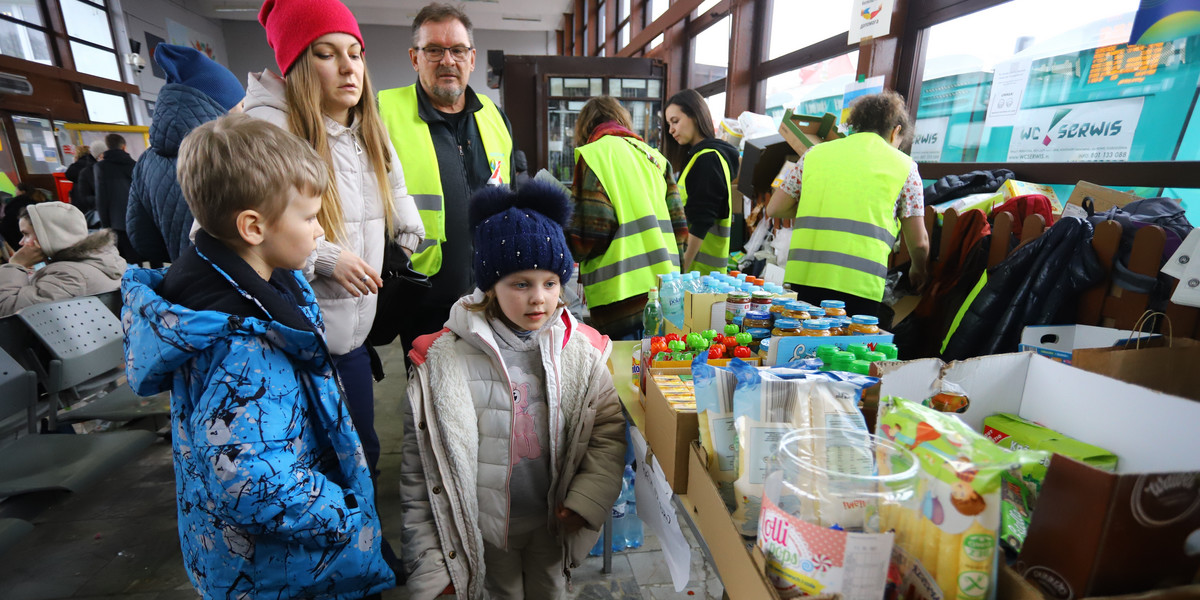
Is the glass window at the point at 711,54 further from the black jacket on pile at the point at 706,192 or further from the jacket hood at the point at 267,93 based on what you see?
the jacket hood at the point at 267,93

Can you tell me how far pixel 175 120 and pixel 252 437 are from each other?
1.42m

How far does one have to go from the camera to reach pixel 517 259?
1.36m

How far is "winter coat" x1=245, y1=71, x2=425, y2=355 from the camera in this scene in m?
1.50

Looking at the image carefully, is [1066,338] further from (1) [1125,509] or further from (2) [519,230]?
(2) [519,230]

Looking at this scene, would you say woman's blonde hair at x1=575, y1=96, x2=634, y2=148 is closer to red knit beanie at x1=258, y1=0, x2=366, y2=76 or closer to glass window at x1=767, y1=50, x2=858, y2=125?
red knit beanie at x1=258, y1=0, x2=366, y2=76

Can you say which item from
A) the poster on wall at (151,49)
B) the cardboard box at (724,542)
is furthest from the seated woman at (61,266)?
the poster on wall at (151,49)

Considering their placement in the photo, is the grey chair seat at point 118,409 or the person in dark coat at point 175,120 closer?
the person in dark coat at point 175,120

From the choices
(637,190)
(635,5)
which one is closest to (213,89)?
(637,190)

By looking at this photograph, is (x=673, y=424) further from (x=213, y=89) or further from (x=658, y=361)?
(x=213, y=89)

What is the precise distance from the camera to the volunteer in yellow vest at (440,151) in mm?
1986

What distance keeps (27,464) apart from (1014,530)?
2.89 m

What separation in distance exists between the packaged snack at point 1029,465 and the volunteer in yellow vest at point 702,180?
196 centimetres

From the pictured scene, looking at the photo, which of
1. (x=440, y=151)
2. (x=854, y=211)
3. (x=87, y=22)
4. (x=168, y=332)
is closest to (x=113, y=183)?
(x=440, y=151)

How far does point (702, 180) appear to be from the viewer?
2.79m
